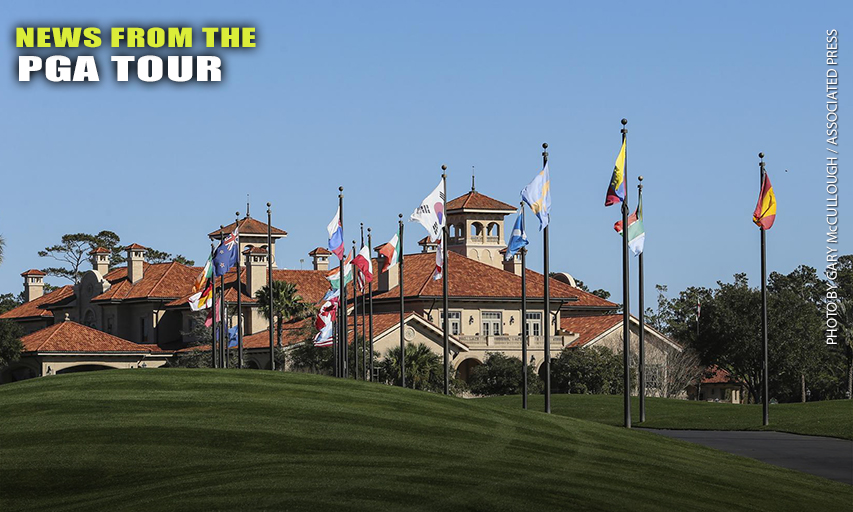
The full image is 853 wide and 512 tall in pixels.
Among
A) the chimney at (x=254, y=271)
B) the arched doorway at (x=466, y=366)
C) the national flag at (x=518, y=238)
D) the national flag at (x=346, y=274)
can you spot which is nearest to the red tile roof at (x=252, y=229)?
the chimney at (x=254, y=271)

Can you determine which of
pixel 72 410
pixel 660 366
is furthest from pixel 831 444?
pixel 660 366

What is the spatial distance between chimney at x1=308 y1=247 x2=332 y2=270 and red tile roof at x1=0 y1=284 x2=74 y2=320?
20450 millimetres

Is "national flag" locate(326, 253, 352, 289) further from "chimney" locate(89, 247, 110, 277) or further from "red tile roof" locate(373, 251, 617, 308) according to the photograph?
"chimney" locate(89, 247, 110, 277)

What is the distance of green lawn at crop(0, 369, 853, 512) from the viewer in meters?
19.2

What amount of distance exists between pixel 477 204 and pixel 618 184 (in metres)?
70.3

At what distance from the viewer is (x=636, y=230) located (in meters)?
41.2

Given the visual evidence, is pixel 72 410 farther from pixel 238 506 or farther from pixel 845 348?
pixel 845 348

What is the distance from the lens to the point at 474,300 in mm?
87000

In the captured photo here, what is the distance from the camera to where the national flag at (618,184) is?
36.4 m

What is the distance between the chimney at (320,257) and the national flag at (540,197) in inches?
2736

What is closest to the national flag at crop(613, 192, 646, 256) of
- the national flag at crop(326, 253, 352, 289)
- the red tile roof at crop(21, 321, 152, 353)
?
the national flag at crop(326, 253, 352, 289)

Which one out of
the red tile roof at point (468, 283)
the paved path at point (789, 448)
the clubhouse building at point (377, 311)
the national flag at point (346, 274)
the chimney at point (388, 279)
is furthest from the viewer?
the chimney at point (388, 279)

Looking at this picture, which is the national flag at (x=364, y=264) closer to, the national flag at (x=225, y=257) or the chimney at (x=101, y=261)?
the national flag at (x=225, y=257)

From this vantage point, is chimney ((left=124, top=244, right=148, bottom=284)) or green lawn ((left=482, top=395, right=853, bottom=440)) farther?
chimney ((left=124, top=244, right=148, bottom=284))
